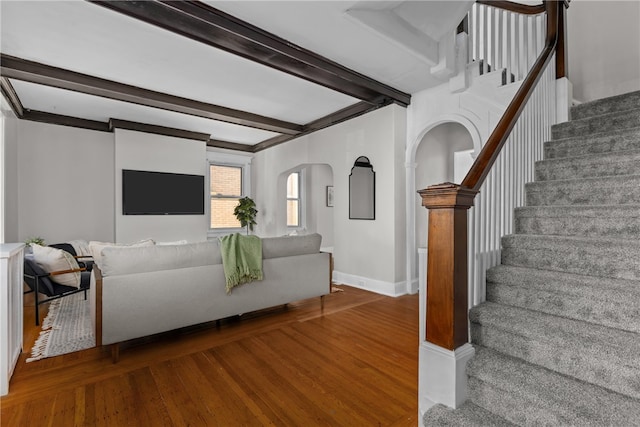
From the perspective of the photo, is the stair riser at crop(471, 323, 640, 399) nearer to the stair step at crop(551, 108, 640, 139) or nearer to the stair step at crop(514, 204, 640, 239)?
the stair step at crop(514, 204, 640, 239)

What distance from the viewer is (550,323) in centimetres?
159

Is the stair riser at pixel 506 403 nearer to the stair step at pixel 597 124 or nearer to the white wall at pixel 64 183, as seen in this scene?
the stair step at pixel 597 124

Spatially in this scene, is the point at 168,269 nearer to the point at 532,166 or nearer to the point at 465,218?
the point at 465,218

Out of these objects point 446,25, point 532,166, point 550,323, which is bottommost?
point 550,323

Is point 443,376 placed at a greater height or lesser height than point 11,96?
lesser

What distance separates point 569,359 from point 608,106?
2519 millimetres

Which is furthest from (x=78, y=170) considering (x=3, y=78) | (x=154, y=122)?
(x=3, y=78)

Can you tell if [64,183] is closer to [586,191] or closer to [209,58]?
[209,58]

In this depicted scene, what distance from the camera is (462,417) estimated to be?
4.86 ft

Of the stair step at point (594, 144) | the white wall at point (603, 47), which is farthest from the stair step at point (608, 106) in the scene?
the white wall at point (603, 47)

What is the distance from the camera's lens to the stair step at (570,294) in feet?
4.89

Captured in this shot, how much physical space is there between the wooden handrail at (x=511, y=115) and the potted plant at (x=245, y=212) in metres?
5.64

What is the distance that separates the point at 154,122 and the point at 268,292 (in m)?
4.14

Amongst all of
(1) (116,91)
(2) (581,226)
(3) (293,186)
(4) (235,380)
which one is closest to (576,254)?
(2) (581,226)
